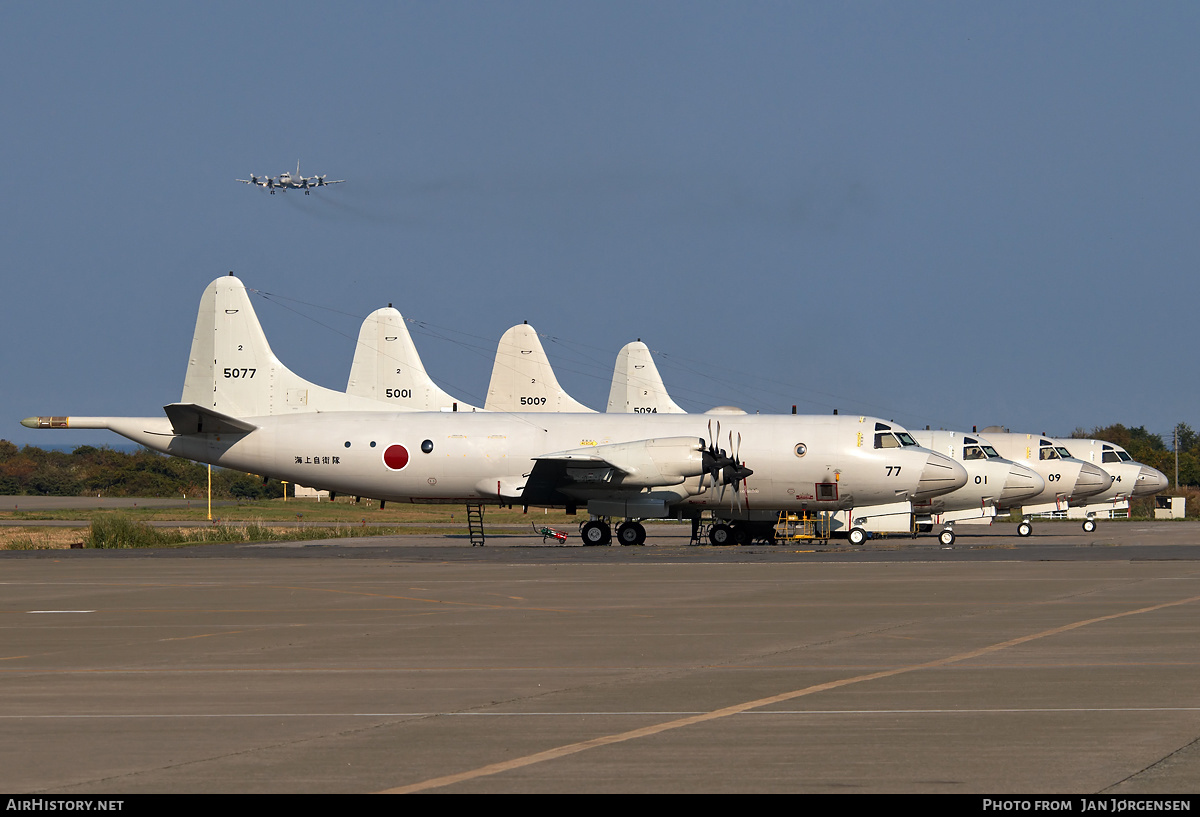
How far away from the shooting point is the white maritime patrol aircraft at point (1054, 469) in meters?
54.7

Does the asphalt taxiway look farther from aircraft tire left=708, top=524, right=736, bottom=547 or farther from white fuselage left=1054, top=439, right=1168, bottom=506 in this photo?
white fuselage left=1054, top=439, right=1168, bottom=506

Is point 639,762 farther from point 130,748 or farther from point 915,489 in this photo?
point 915,489

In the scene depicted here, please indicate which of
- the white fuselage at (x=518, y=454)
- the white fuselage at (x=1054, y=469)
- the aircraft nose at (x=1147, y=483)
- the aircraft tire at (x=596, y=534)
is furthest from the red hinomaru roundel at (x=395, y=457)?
the aircraft nose at (x=1147, y=483)

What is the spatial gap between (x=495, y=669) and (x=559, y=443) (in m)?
30.1

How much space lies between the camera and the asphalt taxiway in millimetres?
8156

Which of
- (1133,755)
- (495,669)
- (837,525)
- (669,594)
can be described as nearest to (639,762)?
(1133,755)

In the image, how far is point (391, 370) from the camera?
54375 millimetres

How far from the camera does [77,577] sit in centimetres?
2705

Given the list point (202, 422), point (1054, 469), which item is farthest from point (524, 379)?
point (1054, 469)

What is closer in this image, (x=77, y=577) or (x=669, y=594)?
(x=669, y=594)

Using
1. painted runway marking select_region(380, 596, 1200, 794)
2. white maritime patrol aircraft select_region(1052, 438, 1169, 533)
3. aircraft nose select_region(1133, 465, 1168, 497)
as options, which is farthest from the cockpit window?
painted runway marking select_region(380, 596, 1200, 794)

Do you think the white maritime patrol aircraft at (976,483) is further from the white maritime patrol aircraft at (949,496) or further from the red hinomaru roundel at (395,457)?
the red hinomaru roundel at (395,457)

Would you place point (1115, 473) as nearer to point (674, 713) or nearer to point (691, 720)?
point (674, 713)

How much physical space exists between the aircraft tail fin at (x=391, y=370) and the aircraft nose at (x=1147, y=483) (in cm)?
3368
